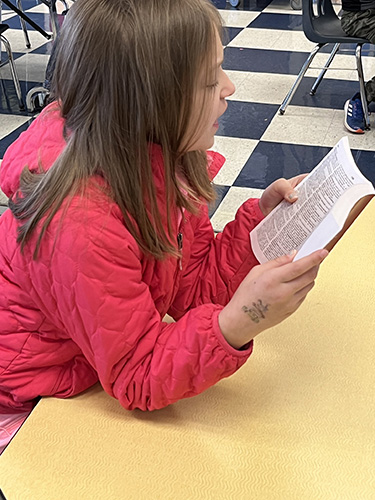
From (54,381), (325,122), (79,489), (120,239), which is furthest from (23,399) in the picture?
(325,122)

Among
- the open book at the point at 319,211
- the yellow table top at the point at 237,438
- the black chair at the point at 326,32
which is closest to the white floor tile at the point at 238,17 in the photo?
the black chair at the point at 326,32

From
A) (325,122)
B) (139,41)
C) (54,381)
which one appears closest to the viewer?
(139,41)

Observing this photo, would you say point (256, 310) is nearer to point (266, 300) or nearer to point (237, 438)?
point (266, 300)

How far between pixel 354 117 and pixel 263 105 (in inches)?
18.4

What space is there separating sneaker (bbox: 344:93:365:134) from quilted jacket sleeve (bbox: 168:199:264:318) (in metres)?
1.89

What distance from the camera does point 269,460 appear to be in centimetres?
90

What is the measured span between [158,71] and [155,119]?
0.20 feet

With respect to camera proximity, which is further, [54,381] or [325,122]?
[325,122]

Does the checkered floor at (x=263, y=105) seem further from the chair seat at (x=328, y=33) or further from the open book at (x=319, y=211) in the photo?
the open book at (x=319, y=211)

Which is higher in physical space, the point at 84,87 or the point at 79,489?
the point at 84,87

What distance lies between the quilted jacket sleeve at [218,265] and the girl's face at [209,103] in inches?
9.8

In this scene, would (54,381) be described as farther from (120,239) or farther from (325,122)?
(325,122)

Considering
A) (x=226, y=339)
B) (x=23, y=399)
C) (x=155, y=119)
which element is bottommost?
(x=23, y=399)

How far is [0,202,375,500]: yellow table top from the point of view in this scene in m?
0.87
